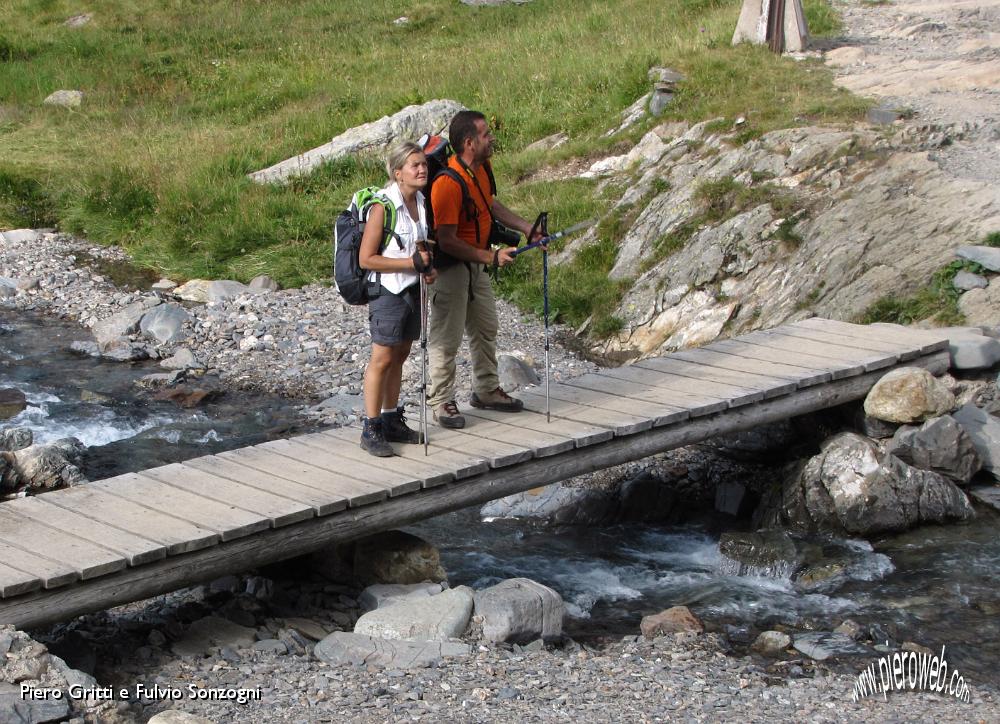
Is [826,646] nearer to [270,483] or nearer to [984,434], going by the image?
[984,434]

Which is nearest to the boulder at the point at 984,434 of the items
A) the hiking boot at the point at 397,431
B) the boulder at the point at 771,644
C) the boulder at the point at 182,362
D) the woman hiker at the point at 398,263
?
the boulder at the point at 771,644

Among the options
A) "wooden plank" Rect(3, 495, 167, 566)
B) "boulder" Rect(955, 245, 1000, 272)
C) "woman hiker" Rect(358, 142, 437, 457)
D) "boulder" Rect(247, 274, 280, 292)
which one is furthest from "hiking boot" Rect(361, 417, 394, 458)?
"boulder" Rect(247, 274, 280, 292)

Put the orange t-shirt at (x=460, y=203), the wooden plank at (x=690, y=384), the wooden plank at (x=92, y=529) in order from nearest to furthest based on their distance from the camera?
1. the wooden plank at (x=92, y=529)
2. the orange t-shirt at (x=460, y=203)
3. the wooden plank at (x=690, y=384)

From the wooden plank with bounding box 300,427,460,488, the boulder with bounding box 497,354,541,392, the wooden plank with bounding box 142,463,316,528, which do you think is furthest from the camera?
the boulder with bounding box 497,354,541,392

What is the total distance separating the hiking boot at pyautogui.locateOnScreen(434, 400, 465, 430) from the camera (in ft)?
29.7

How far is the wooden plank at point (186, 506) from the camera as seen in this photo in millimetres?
7375

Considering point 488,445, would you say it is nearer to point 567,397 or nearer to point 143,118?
point 567,397

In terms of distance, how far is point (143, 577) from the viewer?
276 inches

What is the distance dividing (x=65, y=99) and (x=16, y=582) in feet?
66.7

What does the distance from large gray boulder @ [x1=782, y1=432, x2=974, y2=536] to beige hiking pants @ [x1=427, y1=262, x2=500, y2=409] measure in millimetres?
3037

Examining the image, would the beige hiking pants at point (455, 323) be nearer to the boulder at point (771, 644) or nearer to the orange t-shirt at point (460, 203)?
the orange t-shirt at point (460, 203)

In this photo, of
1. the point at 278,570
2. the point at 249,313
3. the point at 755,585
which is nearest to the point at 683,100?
the point at 249,313

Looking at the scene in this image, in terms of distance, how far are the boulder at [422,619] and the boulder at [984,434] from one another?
196 inches

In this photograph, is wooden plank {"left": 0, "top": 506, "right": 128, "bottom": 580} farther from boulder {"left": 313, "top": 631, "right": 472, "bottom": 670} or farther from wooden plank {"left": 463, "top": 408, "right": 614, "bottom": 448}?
wooden plank {"left": 463, "top": 408, "right": 614, "bottom": 448}
